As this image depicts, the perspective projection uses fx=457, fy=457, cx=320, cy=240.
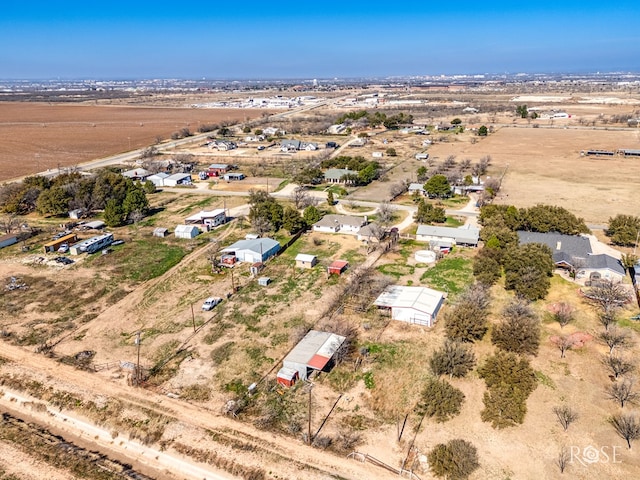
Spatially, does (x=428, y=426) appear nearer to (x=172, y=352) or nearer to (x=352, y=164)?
(x=172, y=352)

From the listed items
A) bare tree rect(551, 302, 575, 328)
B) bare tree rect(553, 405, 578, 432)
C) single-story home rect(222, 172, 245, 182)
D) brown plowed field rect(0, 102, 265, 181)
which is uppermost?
brown plowed field rect(0, 102, 265, 181)

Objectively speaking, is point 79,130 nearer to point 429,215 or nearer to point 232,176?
point 232,176

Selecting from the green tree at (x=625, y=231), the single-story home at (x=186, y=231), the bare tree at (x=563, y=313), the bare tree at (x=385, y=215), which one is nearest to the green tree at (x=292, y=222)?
the bare tree at (x=385, y=215)

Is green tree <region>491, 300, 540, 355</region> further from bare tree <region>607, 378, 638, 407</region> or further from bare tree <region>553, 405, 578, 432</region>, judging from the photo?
bare tree <region>553, 405, 578, 432</region>

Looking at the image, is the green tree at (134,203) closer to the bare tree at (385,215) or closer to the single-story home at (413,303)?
the bare tree at (385,215)

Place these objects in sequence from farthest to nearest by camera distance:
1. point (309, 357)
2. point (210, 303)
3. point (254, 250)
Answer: point (254, 250) < point (210, 303) < point (309, 357)

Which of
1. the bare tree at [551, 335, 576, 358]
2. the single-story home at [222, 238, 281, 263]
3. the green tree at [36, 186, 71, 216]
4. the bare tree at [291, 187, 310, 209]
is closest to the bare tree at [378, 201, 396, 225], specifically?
the bare tree at [291, 187, 310, 209]

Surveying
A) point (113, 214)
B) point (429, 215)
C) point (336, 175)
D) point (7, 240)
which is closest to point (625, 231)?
point (429, 215)
